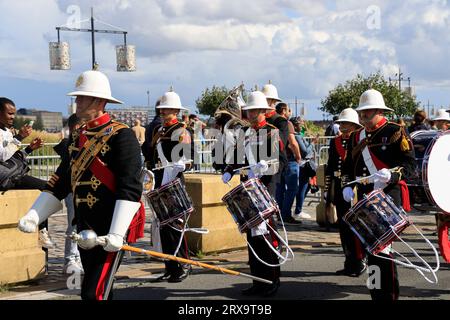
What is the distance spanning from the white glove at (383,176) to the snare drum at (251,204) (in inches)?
40.3

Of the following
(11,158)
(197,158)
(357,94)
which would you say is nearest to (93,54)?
(197,158)

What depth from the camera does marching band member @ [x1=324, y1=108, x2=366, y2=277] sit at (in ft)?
26.3

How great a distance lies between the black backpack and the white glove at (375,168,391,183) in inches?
151

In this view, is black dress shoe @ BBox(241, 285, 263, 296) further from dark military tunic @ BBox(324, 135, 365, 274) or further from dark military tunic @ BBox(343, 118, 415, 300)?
dark military tunic @ BBox(343, 118, 415, 300)

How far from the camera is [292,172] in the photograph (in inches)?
477

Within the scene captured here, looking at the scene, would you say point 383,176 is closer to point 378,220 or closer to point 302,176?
point 378,220

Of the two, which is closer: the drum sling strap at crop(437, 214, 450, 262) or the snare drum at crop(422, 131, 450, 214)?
the snare drum at crop(422, 131, 450, 214)

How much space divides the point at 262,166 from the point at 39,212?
2791mm

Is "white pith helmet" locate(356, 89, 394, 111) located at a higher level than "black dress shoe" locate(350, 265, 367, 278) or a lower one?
higher

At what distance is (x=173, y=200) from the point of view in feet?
24.6

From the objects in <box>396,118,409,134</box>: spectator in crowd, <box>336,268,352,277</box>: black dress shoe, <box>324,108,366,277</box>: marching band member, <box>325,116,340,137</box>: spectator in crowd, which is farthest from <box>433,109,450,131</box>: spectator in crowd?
<box>336,268,352,277</box>: black dress shoe
